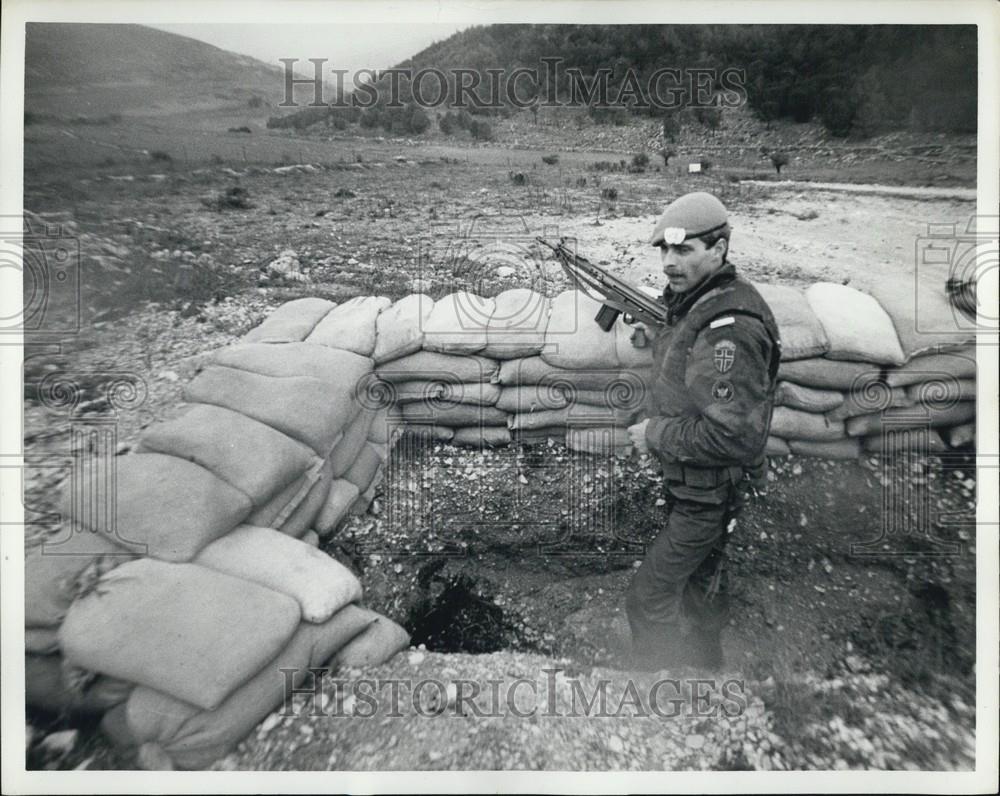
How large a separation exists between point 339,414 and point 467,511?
23.3 inches

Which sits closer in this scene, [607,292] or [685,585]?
[685,585]

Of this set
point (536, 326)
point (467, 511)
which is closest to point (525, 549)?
point (467, 511)

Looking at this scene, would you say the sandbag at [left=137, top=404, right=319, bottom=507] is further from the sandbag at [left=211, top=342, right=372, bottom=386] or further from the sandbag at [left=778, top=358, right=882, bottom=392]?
the sandbag at [left=778, top=358, right=882, bottom=392]

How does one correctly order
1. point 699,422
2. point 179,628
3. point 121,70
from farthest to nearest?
point 121,70 < point 699,422 < point 179,628

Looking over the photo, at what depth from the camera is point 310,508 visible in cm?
198

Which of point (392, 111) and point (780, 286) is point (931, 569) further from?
point (392, 111)

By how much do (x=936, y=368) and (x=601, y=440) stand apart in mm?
1229

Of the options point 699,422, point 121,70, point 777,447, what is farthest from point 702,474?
point 121,70

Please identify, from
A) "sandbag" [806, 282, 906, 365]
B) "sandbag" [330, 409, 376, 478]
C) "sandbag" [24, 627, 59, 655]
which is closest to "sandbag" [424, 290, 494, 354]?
"sandbag" [330, 409, 376, 478]

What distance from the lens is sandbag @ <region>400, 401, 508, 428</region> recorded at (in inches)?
87.0

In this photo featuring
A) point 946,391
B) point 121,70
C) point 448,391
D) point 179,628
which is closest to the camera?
point 179,628

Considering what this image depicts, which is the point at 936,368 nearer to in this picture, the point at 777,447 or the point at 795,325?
the point at 795,325

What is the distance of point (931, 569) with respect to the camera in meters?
1.91

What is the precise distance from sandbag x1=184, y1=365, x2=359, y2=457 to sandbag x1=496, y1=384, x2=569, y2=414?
629mm
